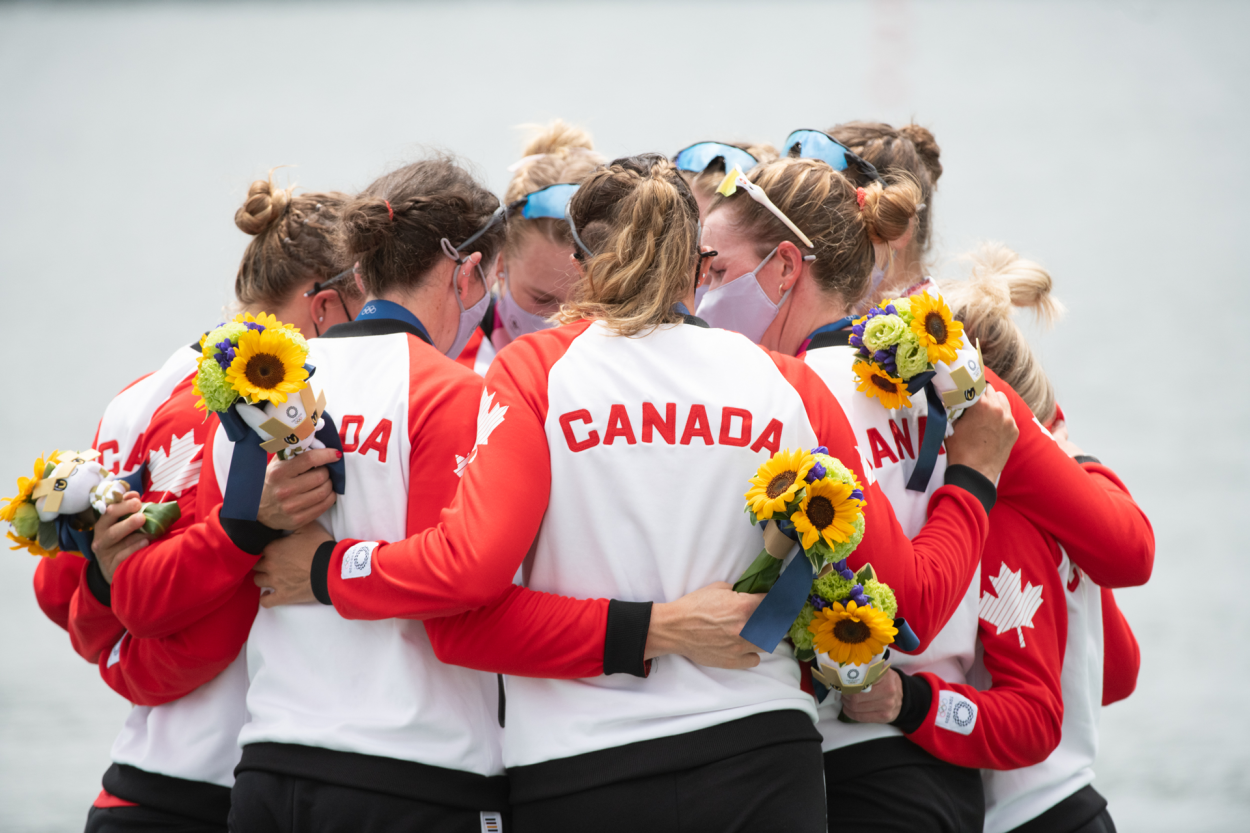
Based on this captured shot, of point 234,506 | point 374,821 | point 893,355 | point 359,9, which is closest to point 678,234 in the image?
point 893,355

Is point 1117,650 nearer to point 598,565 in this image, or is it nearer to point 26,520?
point 598,565

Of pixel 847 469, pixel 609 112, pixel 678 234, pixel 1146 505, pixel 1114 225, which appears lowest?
pixel 1146 505

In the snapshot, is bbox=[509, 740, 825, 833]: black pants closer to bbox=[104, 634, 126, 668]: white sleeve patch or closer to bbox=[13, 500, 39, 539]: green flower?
bbox=[104, 634, 126, 668]: white sleeve patch

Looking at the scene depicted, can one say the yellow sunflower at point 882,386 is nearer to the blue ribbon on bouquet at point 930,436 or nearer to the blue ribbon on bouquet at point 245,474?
the blue ribbon on bouquet at point 930,436

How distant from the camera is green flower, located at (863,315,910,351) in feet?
6.12

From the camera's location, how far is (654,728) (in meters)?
1.64

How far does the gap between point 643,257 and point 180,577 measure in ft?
3.24

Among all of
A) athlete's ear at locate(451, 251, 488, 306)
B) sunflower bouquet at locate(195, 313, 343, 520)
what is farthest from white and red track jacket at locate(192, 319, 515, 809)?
athlete's ear at locate(451, 251, 488, 306)

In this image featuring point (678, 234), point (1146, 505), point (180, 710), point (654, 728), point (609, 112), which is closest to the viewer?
point (654, 728)

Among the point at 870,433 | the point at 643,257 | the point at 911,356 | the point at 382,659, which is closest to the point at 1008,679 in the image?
the point at 870,433

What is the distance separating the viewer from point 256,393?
1726 mm

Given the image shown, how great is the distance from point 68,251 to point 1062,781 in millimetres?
14298

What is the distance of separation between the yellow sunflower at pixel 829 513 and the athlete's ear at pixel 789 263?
0.71m

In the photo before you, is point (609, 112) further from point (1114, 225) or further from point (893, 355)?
point (893, 355)
